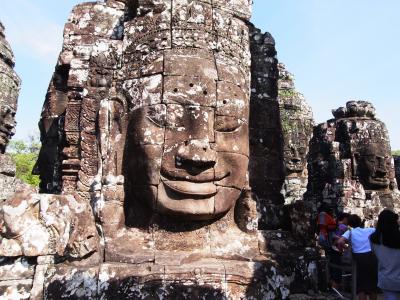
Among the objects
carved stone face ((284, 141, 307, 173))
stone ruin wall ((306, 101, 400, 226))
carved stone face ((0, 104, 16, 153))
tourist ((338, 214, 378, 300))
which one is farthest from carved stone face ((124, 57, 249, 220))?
carved stone face ((284, 141, 307, 173))

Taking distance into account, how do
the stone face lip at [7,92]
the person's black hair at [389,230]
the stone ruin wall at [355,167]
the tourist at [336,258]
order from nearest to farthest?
the person's black hair at [389,230]
the tourist at [336,258]
the stone face lip at [7,92]
the stone ruin wall at [355,167]

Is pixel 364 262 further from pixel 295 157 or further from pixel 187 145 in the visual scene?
pixel 295 157

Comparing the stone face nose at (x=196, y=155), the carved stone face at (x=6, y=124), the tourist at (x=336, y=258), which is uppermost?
the carved stone face at (x=6, y=124)

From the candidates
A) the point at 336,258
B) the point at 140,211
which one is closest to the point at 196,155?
the point at 140,211

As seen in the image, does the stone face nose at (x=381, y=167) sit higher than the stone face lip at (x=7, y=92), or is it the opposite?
the stone face lip at (x=7, y=92)

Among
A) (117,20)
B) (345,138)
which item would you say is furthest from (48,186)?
(345,138)

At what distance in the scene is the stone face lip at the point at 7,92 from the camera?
8.90 meters

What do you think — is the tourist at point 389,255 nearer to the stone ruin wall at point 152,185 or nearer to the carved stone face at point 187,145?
the stone ruin wall at point 152,185

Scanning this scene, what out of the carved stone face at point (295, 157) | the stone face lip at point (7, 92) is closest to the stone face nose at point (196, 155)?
the stone face lip at point (7, 92)

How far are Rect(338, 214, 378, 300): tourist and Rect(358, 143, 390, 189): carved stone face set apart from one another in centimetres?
804

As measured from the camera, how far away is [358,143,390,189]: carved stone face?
12.3 meters

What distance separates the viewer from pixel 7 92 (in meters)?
9.02

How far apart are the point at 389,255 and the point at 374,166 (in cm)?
914

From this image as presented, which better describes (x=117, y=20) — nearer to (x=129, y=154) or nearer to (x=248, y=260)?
(x=129, y=154)
